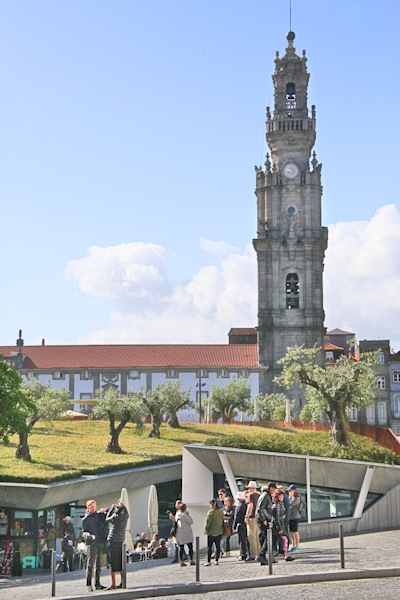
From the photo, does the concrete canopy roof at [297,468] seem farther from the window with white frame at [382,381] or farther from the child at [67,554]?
the window with white frame at [382,381]

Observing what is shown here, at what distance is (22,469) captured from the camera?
29.5 metres

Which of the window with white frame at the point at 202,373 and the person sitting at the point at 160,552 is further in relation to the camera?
the window with white frame at the point at 202,373

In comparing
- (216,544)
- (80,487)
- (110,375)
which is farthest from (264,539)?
(110,375)

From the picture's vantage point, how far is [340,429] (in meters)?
29.2

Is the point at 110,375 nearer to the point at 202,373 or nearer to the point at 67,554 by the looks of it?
the point at 202,373

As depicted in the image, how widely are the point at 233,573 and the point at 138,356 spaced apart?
75012 mm

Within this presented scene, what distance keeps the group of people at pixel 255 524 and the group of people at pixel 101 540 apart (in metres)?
2.46

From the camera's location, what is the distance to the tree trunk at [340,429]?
2903cm

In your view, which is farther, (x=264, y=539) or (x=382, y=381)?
(x=382, y=381)

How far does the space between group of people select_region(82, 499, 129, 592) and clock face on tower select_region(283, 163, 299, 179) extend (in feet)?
244

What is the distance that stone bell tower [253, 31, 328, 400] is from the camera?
85.0 meters

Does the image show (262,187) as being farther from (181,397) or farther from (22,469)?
(22,469)

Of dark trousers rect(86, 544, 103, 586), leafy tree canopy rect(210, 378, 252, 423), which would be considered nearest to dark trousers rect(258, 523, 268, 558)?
dark trousers rect(86, 544, 103, 586)

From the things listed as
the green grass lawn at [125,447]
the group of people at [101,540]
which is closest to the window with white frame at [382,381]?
the green grass lawn at [125,447]
